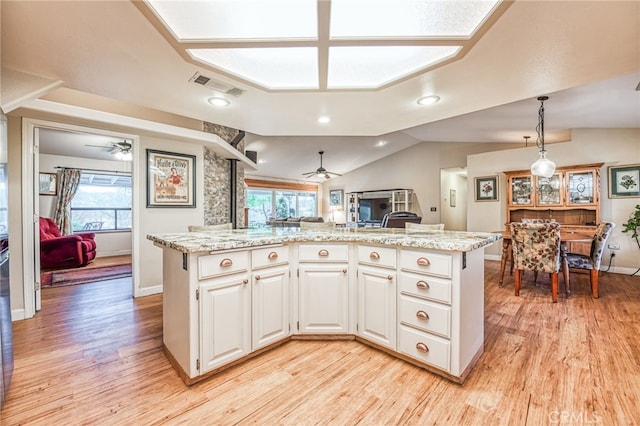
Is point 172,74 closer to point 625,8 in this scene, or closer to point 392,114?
point 392,114

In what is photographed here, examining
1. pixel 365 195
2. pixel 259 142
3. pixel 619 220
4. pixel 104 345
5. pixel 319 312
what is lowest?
pixel 104 345

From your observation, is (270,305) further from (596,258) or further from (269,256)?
(596,258)

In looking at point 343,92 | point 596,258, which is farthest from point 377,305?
point 596,258

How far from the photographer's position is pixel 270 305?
2.09m

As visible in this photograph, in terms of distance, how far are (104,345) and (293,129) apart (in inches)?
101

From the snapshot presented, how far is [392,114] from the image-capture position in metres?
2.58

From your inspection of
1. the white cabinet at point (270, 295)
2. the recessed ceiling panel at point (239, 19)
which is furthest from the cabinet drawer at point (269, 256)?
the recessed ceiling panel at point (239, 19)

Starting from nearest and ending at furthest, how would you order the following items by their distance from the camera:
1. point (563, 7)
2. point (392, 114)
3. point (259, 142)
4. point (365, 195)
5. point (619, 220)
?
point (563, 7), point (392, 114), point (619, 220), point (259, 142), point (365, 195)

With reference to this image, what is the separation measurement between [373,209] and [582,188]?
5.01 meters

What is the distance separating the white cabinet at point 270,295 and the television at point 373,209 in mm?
6890

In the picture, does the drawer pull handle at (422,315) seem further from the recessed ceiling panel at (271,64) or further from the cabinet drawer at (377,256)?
the recessed ceiling panel at (271,64)

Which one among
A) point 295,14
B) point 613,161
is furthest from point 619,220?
point 295,14

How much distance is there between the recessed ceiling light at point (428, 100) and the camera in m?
2.21

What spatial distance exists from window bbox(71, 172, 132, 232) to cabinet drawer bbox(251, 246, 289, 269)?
5971mm
